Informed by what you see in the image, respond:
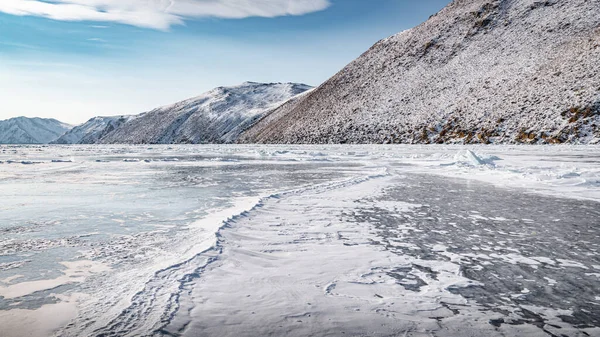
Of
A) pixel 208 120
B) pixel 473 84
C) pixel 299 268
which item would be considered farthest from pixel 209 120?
pixel 299 268

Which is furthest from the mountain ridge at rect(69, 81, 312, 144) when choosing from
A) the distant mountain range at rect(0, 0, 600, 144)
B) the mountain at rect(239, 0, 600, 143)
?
the mountain at rect(239, 0, 600, 143)

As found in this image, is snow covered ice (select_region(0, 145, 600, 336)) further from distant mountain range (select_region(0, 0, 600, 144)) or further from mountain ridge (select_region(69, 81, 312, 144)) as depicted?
mountain ridge (select_region(69, 81, 312, 144))

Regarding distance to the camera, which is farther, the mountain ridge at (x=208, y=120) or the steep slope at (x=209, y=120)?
the steep slope at (x=209, y=120)

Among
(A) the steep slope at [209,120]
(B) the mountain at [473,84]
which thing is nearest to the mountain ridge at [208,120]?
(A) the steep slope at [209,120]

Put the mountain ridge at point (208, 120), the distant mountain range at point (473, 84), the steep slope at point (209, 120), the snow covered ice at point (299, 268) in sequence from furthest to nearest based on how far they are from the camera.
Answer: the steep slope at point (209, 120) < the mountain ridge at point (208, 120) < the distant mountain range at point (473, 84) < the snow covered ice at point (299, 268)

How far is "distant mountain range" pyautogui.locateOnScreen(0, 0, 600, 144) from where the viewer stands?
55.8 metres

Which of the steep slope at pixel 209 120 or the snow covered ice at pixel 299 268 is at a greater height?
the steep slope at pixel 209 120

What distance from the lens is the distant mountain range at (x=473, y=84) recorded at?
55844 millimetres

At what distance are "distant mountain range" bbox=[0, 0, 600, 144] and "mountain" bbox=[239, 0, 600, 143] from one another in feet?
0.68

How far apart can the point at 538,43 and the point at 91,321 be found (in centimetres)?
9019

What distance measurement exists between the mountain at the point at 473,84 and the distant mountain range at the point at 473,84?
207mm

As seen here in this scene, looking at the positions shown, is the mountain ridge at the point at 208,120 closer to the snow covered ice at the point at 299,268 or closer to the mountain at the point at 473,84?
the mountain at the point at 473,84

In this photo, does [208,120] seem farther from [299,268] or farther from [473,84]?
[299,268]

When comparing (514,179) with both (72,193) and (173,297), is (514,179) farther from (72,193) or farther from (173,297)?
(72,193)
